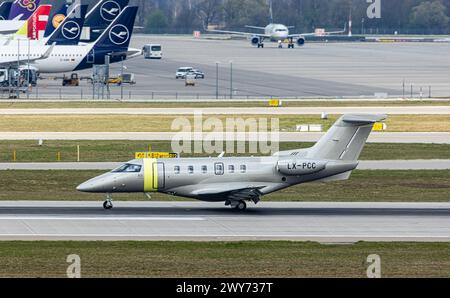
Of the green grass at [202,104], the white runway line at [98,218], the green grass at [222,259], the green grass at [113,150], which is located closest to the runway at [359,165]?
the green grass at [113,150]

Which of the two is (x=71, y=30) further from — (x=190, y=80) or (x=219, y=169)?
(x=219, y=169)

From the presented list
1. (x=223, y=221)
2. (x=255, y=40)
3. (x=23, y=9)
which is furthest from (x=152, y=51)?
(x=223, y=221)

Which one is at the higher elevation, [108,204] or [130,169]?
[130,169]

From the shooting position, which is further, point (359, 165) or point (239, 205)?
point (359, 165)

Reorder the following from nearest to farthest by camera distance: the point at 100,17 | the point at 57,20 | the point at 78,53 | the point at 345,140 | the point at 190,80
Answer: the point at 345,140 → the point at 190,80 → the point at 78,53 → the point at 100,17 → the point at 57,20

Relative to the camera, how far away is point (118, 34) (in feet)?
425

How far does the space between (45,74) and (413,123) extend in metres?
63.6

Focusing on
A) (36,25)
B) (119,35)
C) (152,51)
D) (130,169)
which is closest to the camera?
(130,169)

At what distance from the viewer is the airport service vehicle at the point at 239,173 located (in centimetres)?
4534

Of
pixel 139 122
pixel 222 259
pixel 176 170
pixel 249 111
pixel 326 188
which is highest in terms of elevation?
pixel 176 170

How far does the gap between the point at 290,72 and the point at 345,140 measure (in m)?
94.8

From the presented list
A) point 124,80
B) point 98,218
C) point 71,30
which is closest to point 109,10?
point 71,30

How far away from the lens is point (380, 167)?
61.1 meters
